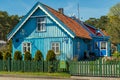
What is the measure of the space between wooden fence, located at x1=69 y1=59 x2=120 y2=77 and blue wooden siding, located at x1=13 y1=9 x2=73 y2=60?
9158 mm

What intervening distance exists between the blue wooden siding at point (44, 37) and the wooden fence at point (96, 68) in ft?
30.0

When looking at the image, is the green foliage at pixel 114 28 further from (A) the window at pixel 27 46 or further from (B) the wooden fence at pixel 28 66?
(B) the wooden fence at pixel 28 66

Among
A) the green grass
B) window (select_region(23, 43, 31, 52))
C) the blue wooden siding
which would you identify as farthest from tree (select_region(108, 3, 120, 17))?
the green grass

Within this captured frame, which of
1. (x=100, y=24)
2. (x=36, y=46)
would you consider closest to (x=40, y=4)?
(x=36, y=46)

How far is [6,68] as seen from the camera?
25.9 metres

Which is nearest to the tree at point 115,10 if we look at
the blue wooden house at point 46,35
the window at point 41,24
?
the blue wooden house at point 46,35

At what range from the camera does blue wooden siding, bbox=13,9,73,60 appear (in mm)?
31047

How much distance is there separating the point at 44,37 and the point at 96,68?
1233cm

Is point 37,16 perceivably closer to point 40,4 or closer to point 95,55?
point 40,4

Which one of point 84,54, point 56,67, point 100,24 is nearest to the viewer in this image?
point 56,67

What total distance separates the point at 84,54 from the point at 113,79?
16835 mm

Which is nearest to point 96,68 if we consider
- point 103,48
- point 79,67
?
point 79,67

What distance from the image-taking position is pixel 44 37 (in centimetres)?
3228

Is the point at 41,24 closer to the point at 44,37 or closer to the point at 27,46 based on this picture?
the point at 44,37
